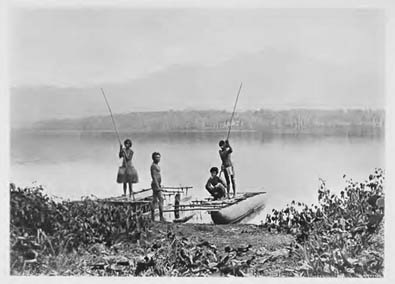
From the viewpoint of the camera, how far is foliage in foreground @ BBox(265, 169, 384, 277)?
98.0 inches

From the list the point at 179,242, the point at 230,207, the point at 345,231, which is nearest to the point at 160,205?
the point at 179,242

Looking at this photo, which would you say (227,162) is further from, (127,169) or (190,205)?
(127,169)

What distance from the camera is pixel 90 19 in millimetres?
2512

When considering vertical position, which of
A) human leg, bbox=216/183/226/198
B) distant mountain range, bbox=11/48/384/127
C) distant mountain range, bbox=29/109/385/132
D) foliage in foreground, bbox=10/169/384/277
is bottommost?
foliage in foreground, bbox=10/169/384/277

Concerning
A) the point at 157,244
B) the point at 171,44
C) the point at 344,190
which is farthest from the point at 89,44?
the point at 344,190

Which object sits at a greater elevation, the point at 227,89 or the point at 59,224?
the point at 227,89

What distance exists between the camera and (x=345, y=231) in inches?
98.2

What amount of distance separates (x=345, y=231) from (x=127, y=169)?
2.61ft

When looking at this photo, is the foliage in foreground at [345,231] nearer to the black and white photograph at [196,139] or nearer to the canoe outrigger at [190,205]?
the black and white photograph at [196,139]

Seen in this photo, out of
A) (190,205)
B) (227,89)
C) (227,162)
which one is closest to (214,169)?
(227,162)

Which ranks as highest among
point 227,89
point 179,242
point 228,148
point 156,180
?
point 227,89

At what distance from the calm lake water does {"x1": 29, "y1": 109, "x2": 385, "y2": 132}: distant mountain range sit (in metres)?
0.03

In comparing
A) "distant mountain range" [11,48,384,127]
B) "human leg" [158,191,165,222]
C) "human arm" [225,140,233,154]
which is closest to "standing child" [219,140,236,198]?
"human arm" [225,140,233,154]

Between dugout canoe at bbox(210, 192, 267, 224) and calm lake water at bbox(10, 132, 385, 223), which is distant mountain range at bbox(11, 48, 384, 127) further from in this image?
dugout canoe at bbox(210, 192, 267, 224)
